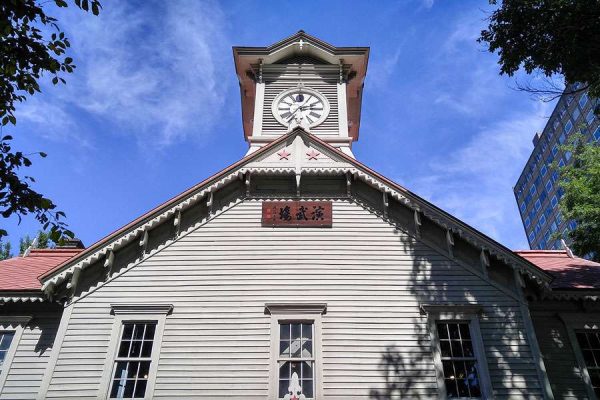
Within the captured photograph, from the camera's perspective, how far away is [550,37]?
46.7 ft

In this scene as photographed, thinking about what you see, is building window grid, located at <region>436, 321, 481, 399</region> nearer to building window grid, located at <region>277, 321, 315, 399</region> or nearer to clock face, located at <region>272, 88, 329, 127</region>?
building window grid, located at <region>277, 321, 315, 399</region>

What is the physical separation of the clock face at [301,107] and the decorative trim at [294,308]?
9256mm

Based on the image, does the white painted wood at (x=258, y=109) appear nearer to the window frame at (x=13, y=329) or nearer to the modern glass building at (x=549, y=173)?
the window frame at (x=13, y=329)

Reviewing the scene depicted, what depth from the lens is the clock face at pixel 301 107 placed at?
20.2 metres

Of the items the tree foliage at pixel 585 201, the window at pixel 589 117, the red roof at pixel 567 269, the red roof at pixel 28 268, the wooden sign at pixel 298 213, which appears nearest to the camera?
the red roof at pixel 28 268

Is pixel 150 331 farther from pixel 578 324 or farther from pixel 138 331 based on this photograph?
pixel 578 324

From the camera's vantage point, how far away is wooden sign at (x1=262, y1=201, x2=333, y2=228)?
14.4 m

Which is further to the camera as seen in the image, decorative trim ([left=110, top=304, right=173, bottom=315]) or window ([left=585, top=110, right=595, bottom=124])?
window ([left=585, top=110, right=595, bottom=124])

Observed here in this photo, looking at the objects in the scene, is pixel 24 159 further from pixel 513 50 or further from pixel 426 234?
pixel 513 50

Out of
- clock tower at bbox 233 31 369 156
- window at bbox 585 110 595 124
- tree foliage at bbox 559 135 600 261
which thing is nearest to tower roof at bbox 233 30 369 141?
clock tower at bbox 233 31 369 156

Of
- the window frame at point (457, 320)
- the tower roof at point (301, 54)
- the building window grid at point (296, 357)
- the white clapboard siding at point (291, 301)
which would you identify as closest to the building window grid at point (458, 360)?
the window frame at point (457, 320)

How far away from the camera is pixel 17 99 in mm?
9391

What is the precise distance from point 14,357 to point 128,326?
312 centimetres

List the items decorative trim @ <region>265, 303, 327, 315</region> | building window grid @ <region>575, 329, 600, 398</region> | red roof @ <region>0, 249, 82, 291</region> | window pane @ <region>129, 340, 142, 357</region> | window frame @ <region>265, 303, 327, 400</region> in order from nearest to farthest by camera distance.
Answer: window frame @ <region>265, 303, 327, 400</region> < window pane @ <region>129, 340, 142, 357</region> < decorative trim @ <region>265, 303, 327, 315</region> < building window grid @ <region>575, 329, 600, 398</region> < red roof @ <region>0, 249, 82, 291</region>
